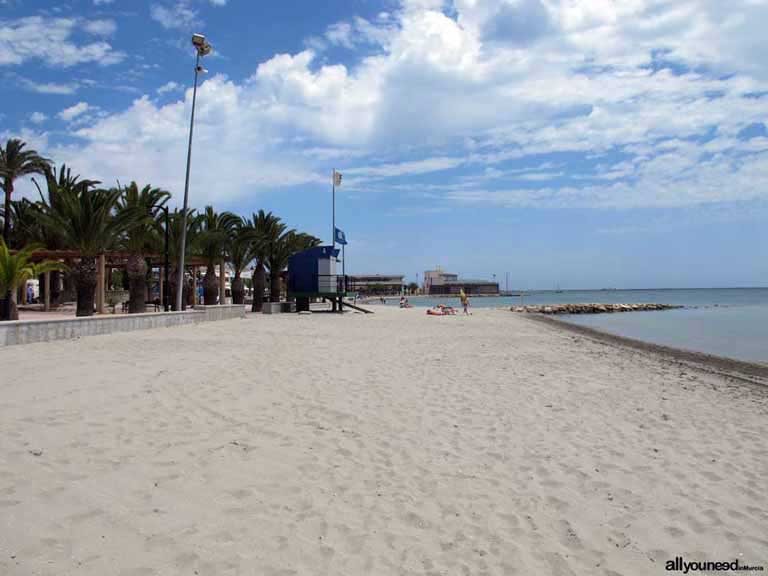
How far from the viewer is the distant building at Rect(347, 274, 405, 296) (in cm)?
A: 14438

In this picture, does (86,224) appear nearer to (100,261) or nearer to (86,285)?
(86,285)

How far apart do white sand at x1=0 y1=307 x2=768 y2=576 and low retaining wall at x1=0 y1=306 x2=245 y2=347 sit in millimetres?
3226

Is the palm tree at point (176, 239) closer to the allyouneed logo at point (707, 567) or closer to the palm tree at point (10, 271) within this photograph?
the palm tree at point (10, 271)

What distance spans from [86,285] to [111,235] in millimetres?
1996

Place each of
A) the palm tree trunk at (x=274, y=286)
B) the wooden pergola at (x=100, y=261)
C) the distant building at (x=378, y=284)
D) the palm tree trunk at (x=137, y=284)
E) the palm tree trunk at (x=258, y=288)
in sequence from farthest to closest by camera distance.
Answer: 1. the distant building at (x=378, y=284)
2. the palm tree trunk at (x=274, y=286)
3. the palm tree trunk at (x=258, y=288)
4. the palm tree trunk at (x=137, y=284)
5. the wooden pergola at (x=100, y=261)

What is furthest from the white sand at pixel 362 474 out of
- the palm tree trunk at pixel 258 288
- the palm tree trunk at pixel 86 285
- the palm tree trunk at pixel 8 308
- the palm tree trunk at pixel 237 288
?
the palm tree trunk at pixel 258 288

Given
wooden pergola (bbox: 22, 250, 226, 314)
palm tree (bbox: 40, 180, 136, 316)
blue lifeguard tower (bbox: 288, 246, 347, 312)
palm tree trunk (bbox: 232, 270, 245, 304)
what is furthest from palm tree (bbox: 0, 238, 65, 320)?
palm tree trunk (bbox: 232, 270, 245, 304)

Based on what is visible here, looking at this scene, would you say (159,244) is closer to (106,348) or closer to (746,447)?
(106,348)

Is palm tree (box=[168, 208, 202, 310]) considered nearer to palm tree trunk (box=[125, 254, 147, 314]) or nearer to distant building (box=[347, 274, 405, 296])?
palm tree trunk (box=[125, 254, 147, 314])

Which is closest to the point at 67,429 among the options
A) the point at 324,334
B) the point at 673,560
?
the point at 673,560

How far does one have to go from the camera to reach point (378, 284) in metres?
150

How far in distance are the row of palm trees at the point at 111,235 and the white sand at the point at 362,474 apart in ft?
40.2

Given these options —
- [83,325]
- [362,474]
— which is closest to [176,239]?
[83,325]

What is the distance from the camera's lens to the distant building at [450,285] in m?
164
